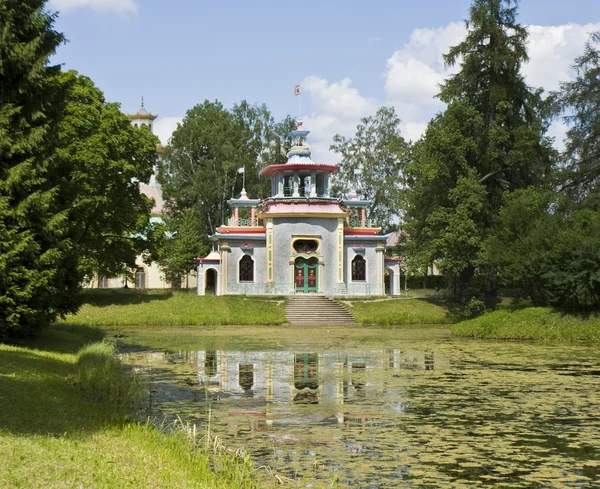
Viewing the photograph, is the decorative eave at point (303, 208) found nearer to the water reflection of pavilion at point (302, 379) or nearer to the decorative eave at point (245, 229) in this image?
the decorative eave at point (245, 229)

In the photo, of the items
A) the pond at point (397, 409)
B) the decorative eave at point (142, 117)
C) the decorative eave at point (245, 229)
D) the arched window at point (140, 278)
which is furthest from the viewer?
the decorative eave at point (142, 117)

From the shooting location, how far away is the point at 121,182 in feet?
142

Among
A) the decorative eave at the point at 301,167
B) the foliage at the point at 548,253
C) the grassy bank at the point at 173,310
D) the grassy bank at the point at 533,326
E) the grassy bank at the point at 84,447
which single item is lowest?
the grassy bank at the point at 84,447

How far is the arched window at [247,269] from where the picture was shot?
5038cm

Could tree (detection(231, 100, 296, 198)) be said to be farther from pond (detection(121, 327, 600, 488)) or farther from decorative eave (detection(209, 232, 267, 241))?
pond (detection(121, 327, 600, 488))

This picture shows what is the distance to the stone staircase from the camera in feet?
140

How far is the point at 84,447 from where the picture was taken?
9805 millimetres

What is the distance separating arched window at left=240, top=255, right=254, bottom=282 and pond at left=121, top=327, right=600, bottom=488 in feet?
74.5

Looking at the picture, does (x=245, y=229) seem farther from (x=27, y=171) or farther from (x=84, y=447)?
(x=84, y=447)

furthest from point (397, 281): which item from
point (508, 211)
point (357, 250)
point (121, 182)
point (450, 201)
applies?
point (121, 182)

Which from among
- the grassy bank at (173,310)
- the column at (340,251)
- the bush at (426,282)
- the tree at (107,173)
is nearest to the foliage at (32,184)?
the tree at (107,173)

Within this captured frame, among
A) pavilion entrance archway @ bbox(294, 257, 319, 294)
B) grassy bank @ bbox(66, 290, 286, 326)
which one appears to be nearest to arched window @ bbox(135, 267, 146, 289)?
grassy bank @ bbox(66, 290, 286, 326)

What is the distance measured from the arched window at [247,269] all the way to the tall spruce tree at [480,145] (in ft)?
32.0

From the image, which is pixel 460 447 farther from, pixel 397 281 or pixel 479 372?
pixel 397 281
